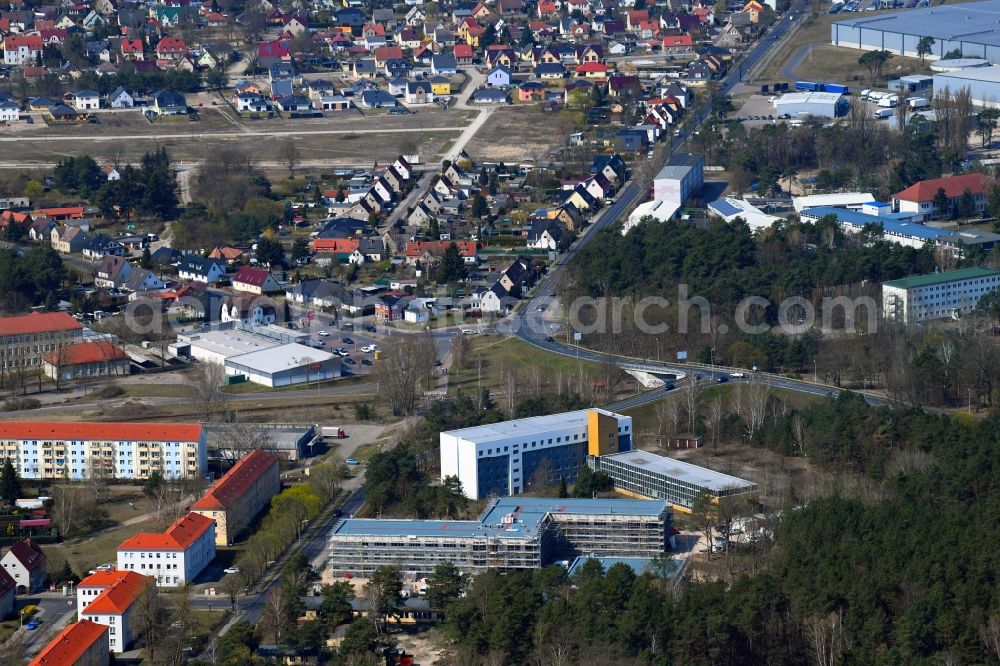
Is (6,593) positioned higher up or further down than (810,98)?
further down

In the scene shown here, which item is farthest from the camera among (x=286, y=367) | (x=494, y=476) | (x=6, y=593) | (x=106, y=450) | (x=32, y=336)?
(x=32, y=336)

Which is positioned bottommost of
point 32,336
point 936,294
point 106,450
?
point 106,450

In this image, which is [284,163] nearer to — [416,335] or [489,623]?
[416,335]

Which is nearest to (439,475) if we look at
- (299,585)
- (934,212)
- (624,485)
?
(624,485)

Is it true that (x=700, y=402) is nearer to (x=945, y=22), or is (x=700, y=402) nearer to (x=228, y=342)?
(x=228, y=342)

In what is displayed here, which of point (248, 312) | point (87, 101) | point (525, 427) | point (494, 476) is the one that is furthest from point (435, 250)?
point (87, 101)

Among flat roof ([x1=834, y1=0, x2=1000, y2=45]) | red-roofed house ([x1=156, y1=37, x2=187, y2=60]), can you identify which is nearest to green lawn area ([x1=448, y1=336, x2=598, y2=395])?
flat roof ([x1=834, y1=0, x2=1000, y2=45])

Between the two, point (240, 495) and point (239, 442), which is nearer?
point (240, 495)
